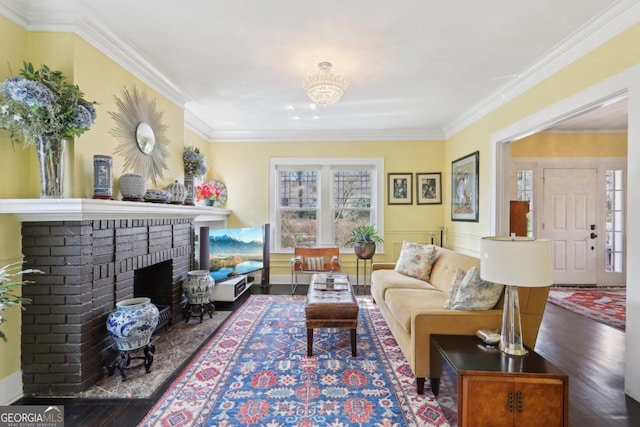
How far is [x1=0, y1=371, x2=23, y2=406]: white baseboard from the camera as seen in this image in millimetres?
2074

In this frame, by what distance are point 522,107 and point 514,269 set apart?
2.38 m

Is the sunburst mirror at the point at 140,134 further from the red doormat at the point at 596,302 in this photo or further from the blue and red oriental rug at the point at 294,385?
the red doormat at the point at 596,302

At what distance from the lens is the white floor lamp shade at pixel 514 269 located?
1.71m

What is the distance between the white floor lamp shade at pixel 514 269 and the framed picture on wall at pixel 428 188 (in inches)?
145

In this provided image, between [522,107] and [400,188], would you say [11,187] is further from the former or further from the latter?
[400,188]

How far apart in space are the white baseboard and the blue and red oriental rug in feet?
3.37

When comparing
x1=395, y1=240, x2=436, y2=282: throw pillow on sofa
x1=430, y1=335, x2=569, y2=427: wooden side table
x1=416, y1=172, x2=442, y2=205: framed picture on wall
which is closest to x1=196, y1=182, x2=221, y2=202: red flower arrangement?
x1=395, y1=240, x2=436, y2=282: throw pillow on sofa

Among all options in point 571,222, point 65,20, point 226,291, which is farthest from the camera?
point 571,222

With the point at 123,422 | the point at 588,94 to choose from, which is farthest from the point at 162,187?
the point at 588,94

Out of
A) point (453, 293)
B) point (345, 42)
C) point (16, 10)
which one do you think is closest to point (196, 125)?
point (16, 10)

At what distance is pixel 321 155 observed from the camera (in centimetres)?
548

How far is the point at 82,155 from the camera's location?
232 centimetres

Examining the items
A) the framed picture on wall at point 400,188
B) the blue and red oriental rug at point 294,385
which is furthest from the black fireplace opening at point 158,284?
the framed picture on wall at point 400,188
